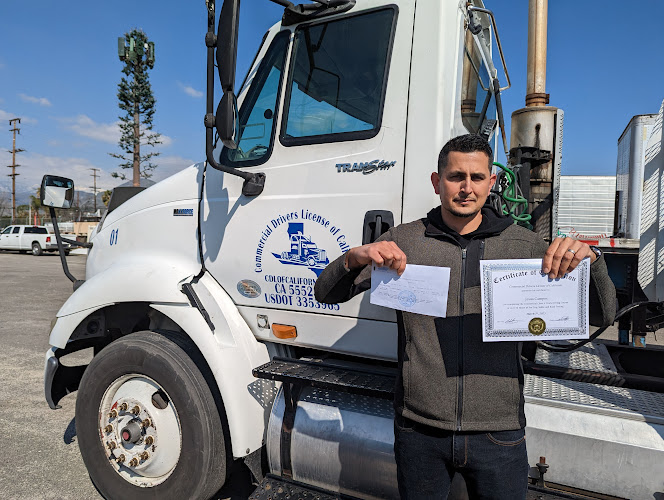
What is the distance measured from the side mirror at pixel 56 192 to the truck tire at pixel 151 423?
1.15 m

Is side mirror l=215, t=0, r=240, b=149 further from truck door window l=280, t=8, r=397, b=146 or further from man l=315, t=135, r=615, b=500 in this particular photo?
man l=315, t=135, r=615, b=500

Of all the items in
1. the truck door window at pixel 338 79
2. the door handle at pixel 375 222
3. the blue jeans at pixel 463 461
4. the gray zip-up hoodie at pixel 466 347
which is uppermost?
the truck door window at pixel 338 79

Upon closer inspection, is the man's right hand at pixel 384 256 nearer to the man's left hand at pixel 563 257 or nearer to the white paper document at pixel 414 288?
the white paper document at pixel 414 288

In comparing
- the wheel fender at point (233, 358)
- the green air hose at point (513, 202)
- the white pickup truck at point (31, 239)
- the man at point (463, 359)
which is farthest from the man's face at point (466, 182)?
the white pickup truck at point (31, 239)

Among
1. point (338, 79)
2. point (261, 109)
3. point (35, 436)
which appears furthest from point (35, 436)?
point (338, 79)

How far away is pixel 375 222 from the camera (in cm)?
228

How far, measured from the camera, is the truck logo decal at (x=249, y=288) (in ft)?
8.79

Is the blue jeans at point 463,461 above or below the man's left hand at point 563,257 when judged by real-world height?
below

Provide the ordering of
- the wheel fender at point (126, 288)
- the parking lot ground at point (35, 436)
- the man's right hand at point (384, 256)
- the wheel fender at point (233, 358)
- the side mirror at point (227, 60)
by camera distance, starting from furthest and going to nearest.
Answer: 1. the parking lot ground at point (35, 436)
2. the wheel fender at point (126, 288)
3. the wheel fender at point (233, 358)
4. the side mirror at point (227, 60)
5. the man's right hand at point (384, 256)

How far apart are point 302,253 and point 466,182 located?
1.04 metres

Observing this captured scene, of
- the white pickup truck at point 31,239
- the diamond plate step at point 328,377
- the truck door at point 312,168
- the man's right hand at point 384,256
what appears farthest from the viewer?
the white pickup truck at point 31,239

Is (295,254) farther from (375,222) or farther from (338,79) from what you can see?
(338,79)

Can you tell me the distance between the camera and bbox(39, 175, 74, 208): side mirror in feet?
10.7

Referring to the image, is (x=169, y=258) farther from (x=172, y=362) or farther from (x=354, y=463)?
(x=354, y=463)
